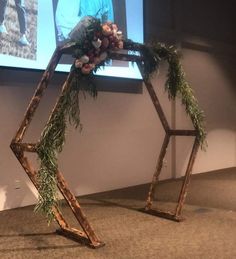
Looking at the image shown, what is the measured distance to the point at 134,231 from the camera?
2.81 metres

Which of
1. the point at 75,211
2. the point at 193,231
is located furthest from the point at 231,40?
the point at 75,211

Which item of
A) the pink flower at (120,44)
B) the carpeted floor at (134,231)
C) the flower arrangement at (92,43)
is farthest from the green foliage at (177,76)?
the carpeted floor at (134,231)

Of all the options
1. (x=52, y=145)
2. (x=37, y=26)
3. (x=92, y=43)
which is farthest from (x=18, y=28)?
(x=52, y=145)

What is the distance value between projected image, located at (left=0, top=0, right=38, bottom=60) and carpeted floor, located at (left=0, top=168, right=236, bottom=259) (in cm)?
137

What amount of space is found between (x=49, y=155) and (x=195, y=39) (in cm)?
355

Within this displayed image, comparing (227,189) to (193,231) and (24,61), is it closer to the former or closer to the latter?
(193,231)

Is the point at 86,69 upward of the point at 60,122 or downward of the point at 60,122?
upward

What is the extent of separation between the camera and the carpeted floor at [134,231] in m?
2.40

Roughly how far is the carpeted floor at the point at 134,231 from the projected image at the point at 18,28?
53.9 inches

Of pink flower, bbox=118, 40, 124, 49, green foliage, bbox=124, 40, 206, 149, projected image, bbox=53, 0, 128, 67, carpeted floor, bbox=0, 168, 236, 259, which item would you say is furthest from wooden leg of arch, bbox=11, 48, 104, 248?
projected image, bbox=53, 0, 128, 67

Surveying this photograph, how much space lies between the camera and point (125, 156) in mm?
4434

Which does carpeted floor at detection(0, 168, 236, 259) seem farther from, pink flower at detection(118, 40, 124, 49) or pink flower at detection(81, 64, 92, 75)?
pink flower at detection(118, 40, 124, 49)

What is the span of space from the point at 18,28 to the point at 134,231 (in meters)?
1.93

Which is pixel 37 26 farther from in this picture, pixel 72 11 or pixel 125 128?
pixel 125 128
